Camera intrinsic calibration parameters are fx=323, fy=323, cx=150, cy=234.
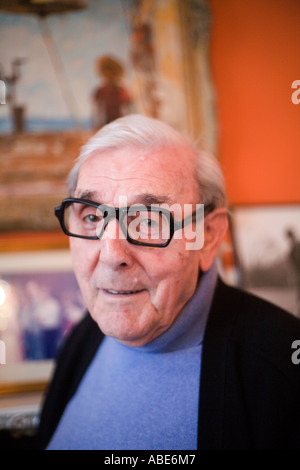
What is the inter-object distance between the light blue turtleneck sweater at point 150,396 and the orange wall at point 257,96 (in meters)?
0.47

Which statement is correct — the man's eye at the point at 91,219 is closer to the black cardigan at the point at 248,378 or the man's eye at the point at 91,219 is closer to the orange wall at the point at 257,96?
the black cardigan at the point at 248,378

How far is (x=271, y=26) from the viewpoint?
838mm

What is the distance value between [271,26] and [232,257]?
772 millimetres

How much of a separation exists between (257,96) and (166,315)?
0.77 m

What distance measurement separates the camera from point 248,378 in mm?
677

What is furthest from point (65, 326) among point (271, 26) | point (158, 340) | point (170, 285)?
point (271, 26)

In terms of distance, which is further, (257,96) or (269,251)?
(269,251)

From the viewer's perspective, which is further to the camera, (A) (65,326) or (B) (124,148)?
(A) (65,326)

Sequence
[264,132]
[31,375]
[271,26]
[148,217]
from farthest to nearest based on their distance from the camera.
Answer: [31,375] < [264,132] < [271,26] < [148,217]

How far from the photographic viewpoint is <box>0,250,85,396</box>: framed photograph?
1229mm

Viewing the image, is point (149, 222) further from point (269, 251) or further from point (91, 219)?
point (269, 251)

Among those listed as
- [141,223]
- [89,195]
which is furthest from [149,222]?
[89,195]
